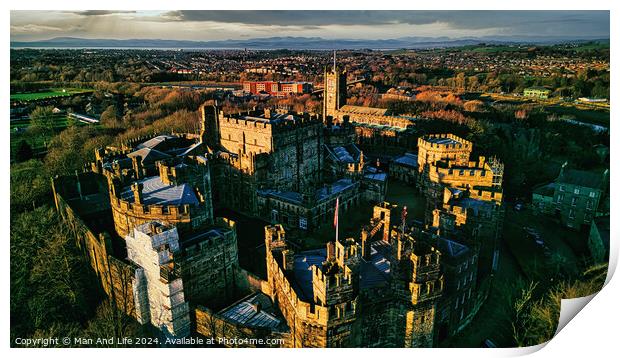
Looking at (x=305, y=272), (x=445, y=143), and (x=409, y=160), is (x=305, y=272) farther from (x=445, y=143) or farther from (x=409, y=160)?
(x=409, y=160)

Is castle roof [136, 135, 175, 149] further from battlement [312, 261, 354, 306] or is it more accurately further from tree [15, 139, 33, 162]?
battlement [312, 261, 354, 306]

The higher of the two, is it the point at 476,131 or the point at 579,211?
the point at 476,131

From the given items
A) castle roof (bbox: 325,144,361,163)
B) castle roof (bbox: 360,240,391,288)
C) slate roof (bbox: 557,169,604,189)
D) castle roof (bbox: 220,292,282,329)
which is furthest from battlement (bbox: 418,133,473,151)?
castle roof (bbox: 220,292,282,329)

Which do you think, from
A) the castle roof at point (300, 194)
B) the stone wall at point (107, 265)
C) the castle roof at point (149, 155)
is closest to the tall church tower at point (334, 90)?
the castle roof at point (300, 194)

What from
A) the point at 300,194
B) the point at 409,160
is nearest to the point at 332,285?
the point at 300,194

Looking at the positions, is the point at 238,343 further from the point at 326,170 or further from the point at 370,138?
the point at 370,138

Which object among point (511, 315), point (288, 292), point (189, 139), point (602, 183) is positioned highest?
point (189, 139)

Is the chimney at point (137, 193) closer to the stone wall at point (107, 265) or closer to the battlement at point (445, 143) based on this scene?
the stone wall at point (107, 265)
